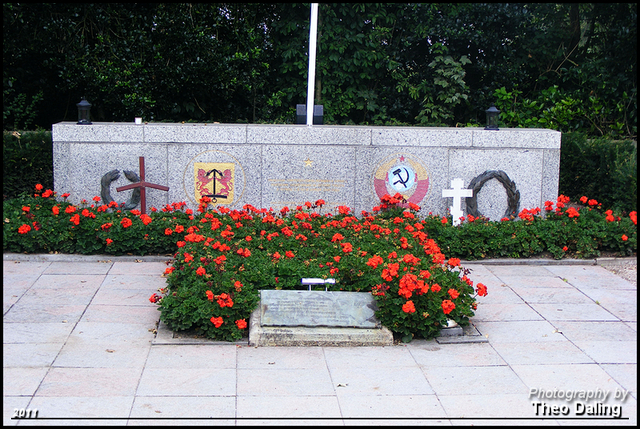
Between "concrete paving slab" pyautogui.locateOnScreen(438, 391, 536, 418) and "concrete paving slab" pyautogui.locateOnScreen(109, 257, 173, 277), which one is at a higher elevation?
"concrete paving slab" pyautogui.locateOnScreen(109, 257, 173, 277)

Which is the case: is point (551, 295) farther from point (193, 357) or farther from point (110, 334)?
point (110, 334)

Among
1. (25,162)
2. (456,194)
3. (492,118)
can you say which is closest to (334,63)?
(492,118)

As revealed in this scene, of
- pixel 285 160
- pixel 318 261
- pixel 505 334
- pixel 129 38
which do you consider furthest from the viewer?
pixel 129 38

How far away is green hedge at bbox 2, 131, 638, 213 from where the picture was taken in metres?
8.98

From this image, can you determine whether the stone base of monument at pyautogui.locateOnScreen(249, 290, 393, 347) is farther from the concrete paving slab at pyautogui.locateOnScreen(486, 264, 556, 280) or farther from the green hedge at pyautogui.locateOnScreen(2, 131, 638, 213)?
the green hedge at pyautogui.locateOnScreen(2, 131, 638, 213)

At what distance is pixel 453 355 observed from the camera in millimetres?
5066

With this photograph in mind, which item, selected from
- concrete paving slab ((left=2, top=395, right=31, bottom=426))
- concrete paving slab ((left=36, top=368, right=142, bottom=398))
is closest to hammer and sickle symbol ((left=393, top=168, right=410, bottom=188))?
concrete paving slab ((left=36, top=368, right=142, bottom=398))

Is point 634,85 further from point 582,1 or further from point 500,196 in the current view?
point 500,196

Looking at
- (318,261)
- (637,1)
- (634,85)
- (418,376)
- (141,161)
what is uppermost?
(637,1)

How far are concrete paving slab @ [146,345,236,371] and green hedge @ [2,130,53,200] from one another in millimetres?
5523

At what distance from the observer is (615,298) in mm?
6457

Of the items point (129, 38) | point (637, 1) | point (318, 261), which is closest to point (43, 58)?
point (129, 38)

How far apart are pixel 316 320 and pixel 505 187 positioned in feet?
15.1

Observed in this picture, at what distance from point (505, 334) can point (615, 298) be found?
1.69 metres
